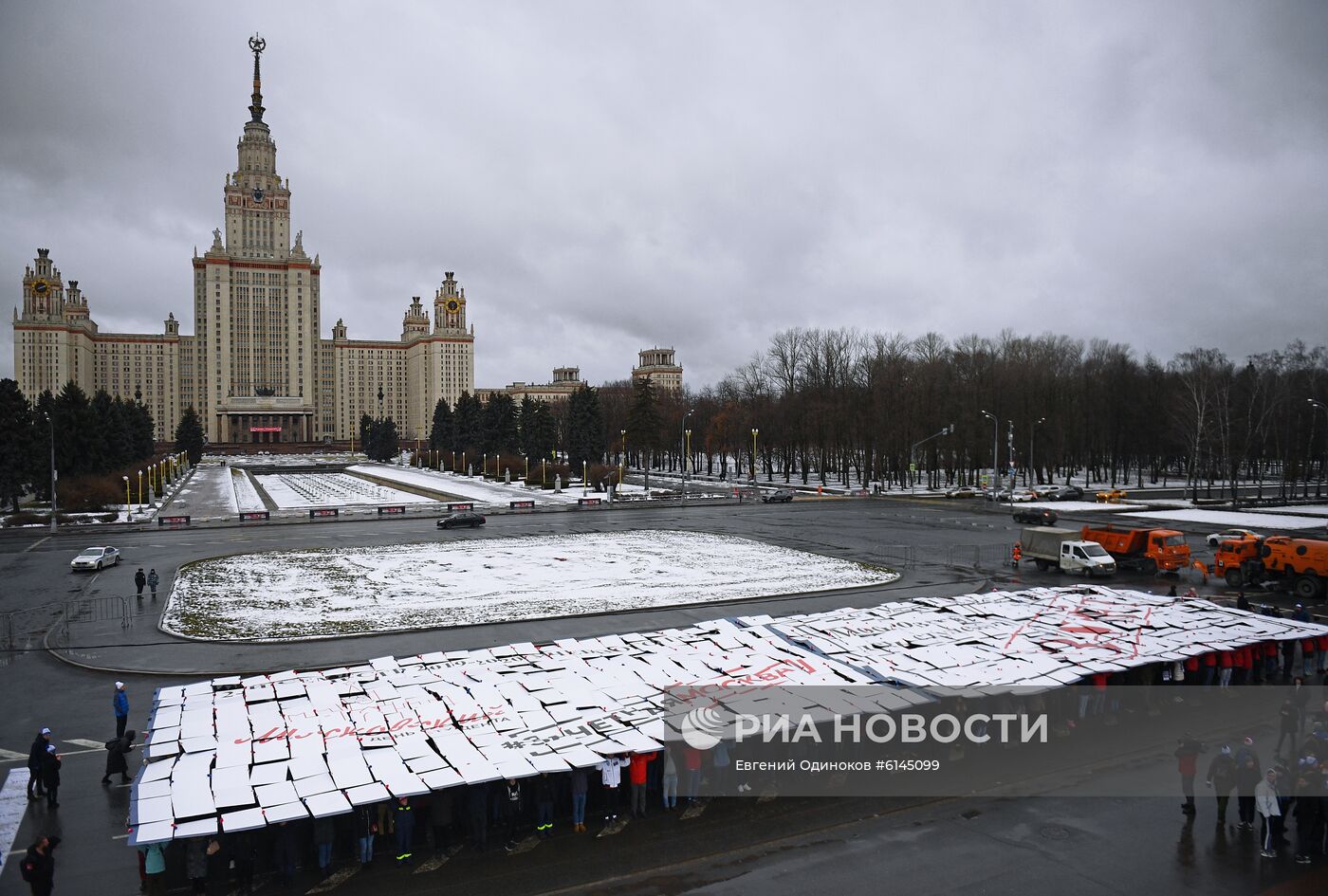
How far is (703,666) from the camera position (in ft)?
50.8

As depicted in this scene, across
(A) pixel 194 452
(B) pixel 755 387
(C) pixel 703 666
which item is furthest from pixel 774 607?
(A) pixel 194 452

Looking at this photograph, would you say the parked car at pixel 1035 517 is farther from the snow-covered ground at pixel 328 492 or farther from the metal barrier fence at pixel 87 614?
Answer: the metal barrier fence at pixel 87 614

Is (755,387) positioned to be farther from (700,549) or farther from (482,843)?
(482,843)

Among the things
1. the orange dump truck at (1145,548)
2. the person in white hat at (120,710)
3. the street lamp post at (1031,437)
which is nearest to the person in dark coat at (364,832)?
the person in white hat at (120,710)

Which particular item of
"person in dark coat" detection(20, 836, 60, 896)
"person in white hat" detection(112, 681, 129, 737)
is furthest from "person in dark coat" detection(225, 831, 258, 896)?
"person in white hat" detection(112, 681, 129, 737)

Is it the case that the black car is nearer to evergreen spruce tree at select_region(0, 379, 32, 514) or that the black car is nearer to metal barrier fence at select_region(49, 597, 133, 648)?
metal barrier fence at select_region(49, 597, 133, 648)

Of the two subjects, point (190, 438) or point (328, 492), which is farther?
point (190, 438)

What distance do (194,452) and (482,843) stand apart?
464 ft

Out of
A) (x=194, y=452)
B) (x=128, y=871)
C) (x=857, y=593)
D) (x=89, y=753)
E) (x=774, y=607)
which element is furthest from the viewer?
(x=194, y=452)

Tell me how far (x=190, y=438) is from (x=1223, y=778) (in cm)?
14225

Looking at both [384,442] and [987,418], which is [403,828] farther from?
[384,442]

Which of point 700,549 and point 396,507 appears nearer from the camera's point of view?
point 700,549

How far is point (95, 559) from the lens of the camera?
35.4 metres

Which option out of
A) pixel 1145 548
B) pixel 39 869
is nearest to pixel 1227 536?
pixel 1145 548
